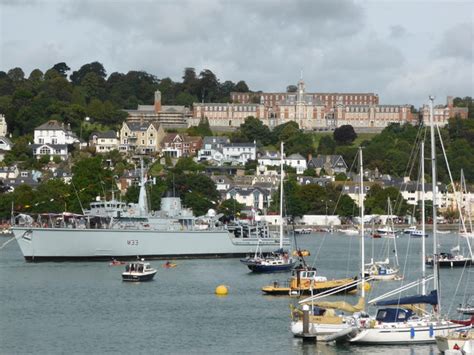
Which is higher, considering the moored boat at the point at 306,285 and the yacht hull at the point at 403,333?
the moored boat at the point at 306,285

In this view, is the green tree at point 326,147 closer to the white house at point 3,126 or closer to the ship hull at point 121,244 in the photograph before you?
the white house at point 3,126

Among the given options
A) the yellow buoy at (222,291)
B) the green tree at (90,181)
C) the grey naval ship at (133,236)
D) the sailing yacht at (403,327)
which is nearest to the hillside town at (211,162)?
the green tree at (90,181)

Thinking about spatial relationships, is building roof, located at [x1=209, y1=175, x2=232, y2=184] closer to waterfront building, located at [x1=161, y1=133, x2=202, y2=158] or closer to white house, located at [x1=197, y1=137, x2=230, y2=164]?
white house, located at [x1=197, y1=137, x2=230, y2=164]

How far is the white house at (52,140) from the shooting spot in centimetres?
17275

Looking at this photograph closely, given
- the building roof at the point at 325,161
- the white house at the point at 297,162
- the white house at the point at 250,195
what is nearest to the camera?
the white house at the point at 250,195

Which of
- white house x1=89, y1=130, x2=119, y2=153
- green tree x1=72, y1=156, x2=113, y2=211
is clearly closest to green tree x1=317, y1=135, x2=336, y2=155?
white house x1=89, y1=130, x2=119, y2=153

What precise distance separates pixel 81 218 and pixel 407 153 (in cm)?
10334

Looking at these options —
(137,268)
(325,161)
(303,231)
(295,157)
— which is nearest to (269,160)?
(295,157)

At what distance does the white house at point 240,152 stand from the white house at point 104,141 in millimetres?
16123

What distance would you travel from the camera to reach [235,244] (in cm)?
8800

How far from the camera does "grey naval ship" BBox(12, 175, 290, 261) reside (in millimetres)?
81625

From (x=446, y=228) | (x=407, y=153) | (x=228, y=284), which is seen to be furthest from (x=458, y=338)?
(x=407, y=153)

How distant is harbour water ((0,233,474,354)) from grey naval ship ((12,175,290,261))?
165cm

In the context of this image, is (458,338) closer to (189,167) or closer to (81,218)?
(81,218)
